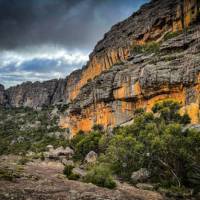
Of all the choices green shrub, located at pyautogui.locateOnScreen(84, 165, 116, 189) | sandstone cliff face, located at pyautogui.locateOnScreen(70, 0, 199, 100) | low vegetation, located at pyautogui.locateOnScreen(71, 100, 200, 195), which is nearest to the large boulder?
low vegetation, located at pyautogui.locateOnScreen(71, 100, 200, 195)

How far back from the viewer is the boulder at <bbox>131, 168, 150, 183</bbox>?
41125 millimetres

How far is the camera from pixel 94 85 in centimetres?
9606


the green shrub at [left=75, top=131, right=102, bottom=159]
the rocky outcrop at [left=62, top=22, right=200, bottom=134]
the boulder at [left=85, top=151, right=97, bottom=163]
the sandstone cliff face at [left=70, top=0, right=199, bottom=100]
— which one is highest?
the sandstone cliff face at [left=70, top=0, right=199, bottom=100]

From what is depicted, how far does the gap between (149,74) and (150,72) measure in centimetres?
56

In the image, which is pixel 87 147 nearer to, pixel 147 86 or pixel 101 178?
pixel 147 86

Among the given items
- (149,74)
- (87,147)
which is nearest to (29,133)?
(87,147)

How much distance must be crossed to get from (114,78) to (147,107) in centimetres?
1552

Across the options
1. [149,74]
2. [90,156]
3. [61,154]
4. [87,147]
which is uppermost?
[149,74]

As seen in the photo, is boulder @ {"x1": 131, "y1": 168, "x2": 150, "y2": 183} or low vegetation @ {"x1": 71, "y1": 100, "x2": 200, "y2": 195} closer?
low vegetation @ {"x1": 71, "y1": 100, "x2": 200, "y2": 195}

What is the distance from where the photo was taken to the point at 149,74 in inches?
2822

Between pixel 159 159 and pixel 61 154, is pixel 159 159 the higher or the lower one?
the higher one

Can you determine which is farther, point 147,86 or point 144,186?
point 147,86

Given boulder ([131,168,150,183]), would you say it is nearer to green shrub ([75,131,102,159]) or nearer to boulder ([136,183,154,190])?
boulder ([136,183,154,190])

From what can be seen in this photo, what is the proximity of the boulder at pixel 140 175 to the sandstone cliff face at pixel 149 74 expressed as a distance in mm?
20620
